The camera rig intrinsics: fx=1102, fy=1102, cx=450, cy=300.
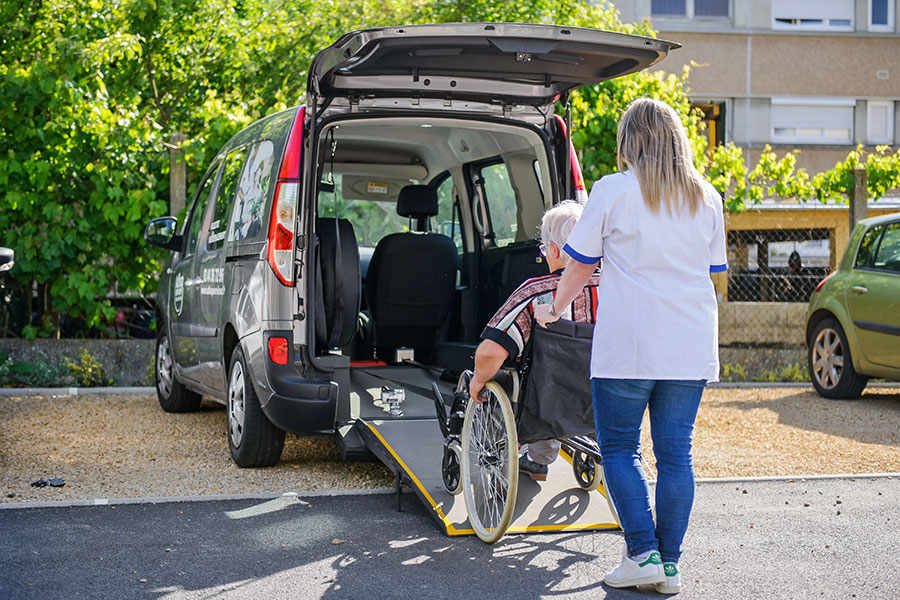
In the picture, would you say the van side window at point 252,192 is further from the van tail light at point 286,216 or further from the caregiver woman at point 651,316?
the caregiver woman at point 651,316

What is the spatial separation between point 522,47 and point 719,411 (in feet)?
16.5

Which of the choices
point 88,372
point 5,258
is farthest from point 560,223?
point 88,372

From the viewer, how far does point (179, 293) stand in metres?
8.19

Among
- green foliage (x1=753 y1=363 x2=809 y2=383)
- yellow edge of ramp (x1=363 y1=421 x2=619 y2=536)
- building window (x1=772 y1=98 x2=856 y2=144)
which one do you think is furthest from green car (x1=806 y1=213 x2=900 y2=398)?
building window (x1=772 y1=98 x2=856 y2=144)

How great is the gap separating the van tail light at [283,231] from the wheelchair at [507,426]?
1286 mm

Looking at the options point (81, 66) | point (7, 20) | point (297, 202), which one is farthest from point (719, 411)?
point (7, 20)

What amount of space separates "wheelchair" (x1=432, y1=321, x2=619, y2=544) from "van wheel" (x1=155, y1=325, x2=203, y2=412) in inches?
160

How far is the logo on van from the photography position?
8.11 m

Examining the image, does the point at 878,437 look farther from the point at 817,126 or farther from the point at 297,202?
the point at 817,126

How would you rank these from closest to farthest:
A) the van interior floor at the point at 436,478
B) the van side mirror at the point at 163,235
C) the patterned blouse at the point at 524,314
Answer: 1. the patterned blouse at the point at 524,314
2. the van interior floor at the point at 436,478
3. the van side mirror at the point at 163,235

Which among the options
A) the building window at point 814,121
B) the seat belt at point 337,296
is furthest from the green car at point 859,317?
the building window at point 814,121

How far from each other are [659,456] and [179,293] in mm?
4872

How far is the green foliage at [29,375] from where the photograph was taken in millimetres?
10484

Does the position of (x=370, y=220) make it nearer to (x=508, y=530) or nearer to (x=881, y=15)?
(x=508, y=530)
